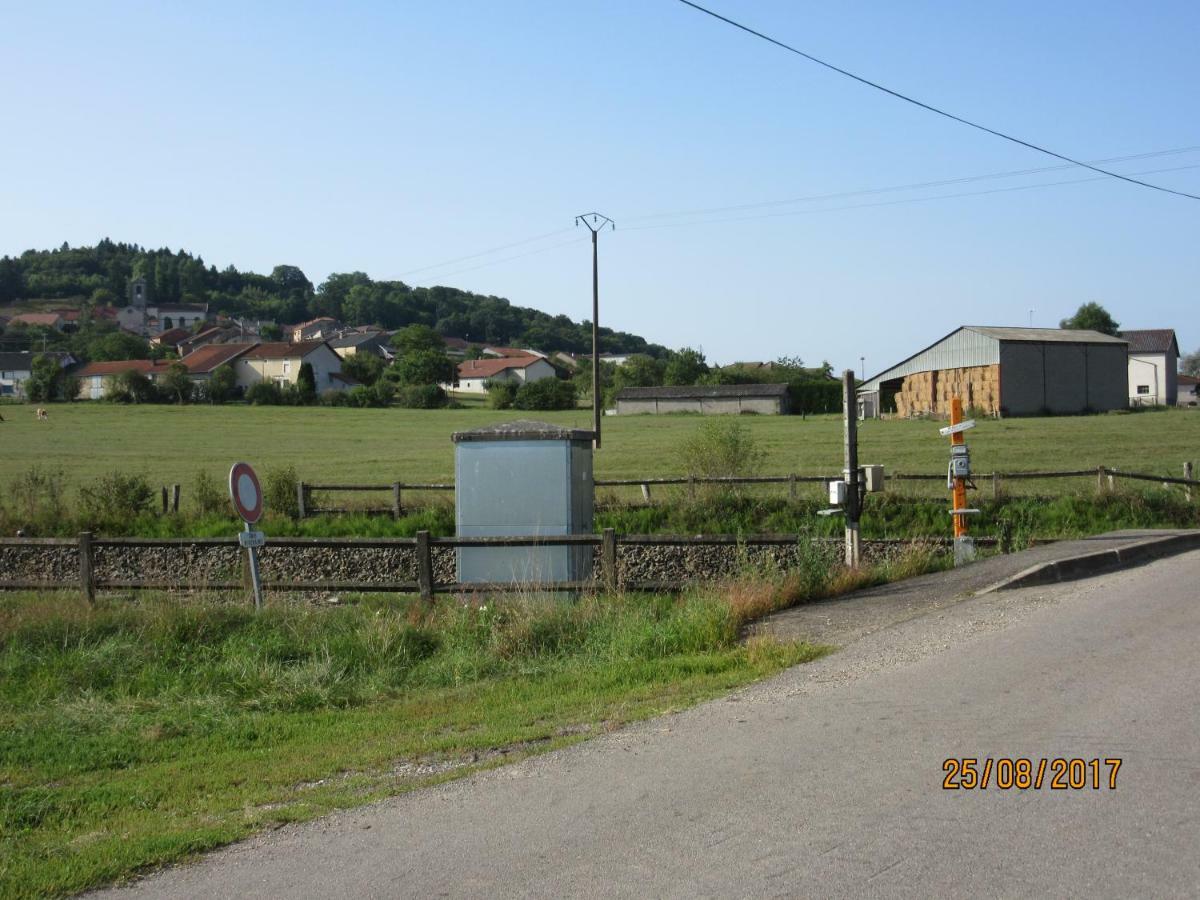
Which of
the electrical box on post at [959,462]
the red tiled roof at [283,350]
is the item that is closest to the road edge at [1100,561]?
the electrical box on post at [959,462]

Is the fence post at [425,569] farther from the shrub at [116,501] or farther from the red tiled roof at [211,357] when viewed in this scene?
the red tiled roof at [211,357]

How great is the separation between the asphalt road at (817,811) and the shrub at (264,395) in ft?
292

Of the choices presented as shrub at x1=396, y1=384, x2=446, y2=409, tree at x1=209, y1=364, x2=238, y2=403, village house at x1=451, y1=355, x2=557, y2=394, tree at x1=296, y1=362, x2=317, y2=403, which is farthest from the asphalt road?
village house at x1=451, y1=355, x2=557, y2=394

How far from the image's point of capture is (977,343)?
68812 millimetres

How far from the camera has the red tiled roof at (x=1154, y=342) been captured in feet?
303

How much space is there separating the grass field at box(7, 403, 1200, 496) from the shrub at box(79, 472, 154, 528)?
25.9 ft

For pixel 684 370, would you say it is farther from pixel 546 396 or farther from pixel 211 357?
pixel 211 357

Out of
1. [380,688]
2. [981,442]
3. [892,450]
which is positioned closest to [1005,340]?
[981,442]

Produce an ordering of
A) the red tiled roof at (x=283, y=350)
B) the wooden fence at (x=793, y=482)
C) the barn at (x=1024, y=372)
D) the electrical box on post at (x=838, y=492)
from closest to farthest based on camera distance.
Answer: the electrical box on post at (x=838, y=492)
the wooden fence at (x=793, y=482)
the barn at (x=1024, y=372)
the red tiled roof at (x=283, y=350)

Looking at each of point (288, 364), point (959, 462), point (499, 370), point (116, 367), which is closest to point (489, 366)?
point (499, 370)

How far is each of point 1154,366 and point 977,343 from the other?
32713mm

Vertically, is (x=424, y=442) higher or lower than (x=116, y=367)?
lower

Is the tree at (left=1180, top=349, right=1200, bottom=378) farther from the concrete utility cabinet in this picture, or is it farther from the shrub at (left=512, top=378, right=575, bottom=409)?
the concrete utility cabinet

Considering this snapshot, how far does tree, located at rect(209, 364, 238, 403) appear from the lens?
9450 centimetres
